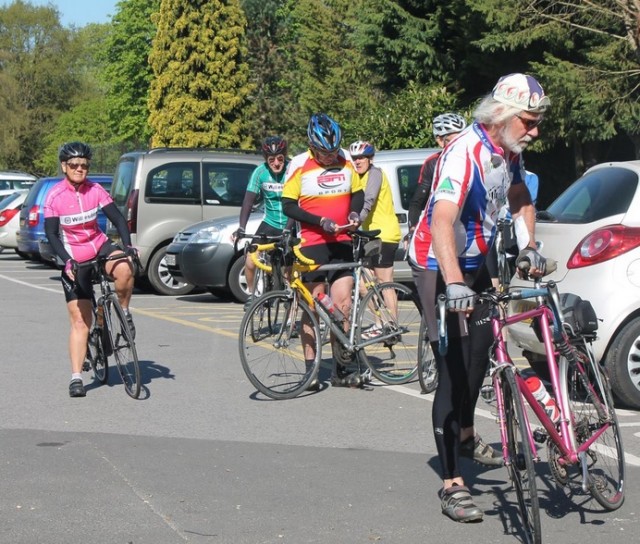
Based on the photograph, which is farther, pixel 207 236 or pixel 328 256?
pixel 207 236

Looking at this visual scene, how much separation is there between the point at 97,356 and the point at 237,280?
6.77 metres

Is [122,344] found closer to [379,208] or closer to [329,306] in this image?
[329,306]

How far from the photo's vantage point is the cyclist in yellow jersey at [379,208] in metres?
11.4

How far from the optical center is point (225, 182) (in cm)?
1842

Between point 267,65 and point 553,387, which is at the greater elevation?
point 267,65

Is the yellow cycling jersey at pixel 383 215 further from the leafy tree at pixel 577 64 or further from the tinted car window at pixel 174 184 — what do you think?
the leafy tree at pixel 577 64

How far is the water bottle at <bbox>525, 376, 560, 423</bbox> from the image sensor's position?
548 centimetres

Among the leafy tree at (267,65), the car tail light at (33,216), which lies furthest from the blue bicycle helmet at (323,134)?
the leafy tree at (267,65)

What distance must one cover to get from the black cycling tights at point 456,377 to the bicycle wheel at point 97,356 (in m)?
4.31

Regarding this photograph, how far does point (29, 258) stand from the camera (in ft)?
97.8

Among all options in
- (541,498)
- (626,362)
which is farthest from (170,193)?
(541,498)

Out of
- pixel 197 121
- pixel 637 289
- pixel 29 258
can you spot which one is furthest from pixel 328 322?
pixel 197 121

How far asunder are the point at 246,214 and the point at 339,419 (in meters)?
5.02

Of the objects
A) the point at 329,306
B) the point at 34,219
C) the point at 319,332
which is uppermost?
the point at 329,306
